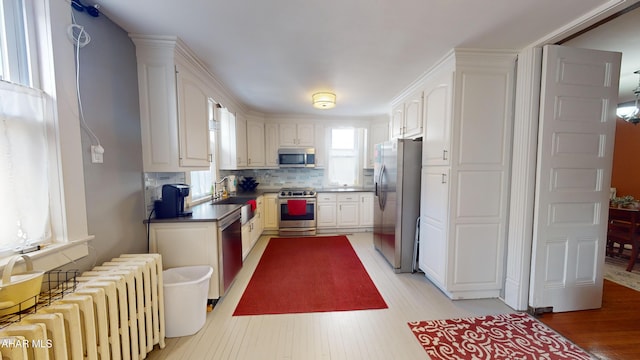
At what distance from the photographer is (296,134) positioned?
4.68m

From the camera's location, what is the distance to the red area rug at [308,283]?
2189 millimetres

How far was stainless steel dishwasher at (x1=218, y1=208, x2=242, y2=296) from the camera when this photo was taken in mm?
2176

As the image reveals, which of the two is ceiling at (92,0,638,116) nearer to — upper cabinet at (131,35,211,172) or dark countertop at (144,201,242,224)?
upper cabinet at (131,35,211,172)

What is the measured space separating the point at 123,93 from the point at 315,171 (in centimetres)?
354

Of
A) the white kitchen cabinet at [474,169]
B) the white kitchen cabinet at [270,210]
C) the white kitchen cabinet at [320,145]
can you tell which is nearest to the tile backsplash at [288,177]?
the white kitchen cabinet at [320,145]

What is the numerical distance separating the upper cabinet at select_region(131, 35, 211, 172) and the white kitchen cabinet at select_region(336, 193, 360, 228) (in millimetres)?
2960

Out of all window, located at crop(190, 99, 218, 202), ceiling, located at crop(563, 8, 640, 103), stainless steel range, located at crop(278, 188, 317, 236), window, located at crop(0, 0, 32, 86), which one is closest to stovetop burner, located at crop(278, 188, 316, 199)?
stainless steel range, located at crop(278, 188, 317, 236)

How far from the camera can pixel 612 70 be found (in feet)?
6.44

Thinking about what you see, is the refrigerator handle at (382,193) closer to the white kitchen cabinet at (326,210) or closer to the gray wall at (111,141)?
the white kitchen cabinet at (326,210)

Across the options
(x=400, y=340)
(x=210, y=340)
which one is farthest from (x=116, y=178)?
(x=400, y=340)

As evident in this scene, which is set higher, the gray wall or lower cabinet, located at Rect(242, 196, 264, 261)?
the gray wall

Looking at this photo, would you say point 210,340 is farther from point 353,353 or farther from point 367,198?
point 367,198

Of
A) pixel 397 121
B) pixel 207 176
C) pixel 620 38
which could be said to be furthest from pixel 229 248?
pixel 620 38

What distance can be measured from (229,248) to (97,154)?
1.34 m
